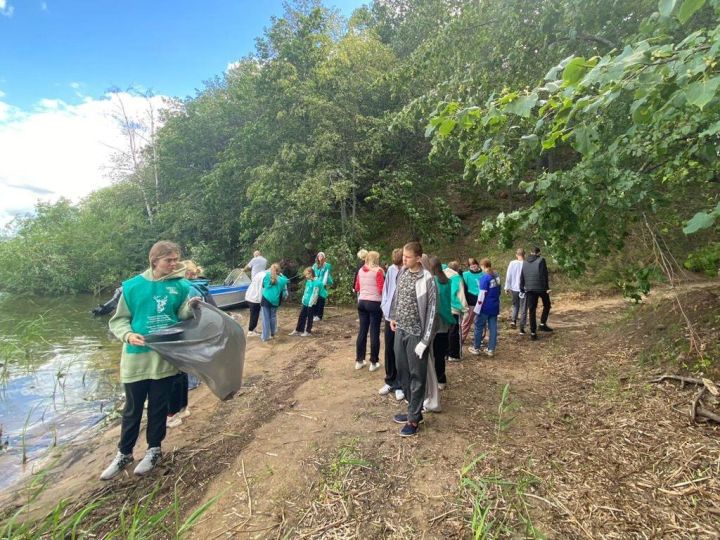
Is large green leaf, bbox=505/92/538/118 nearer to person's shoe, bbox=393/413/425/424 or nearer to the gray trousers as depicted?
the gray trousers

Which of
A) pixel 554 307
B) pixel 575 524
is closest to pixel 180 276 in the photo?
pixel 575 524

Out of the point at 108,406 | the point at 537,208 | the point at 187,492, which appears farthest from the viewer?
the point at 108,406

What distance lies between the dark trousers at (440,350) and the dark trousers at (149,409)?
277 centimetres

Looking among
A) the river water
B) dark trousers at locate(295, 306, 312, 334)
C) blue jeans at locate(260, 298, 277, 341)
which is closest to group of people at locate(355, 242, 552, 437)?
blue jeans at locate(260, 298, 277, 341)

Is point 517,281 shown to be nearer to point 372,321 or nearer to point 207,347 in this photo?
point 372,321

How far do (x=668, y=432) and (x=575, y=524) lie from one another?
1519 mm

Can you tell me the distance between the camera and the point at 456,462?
323 centimetres

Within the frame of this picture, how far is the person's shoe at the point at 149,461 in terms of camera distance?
333 centimetres

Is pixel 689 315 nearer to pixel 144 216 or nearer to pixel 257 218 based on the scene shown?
pixel 257 218

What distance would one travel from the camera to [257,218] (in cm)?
1494

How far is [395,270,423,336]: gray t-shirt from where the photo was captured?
3758mm

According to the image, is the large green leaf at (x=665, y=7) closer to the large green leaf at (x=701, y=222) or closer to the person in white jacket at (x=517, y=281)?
the large green leaf at (x=701, y=222)

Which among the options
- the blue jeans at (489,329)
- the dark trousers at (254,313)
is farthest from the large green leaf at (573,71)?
the dark trousers at (254,313)

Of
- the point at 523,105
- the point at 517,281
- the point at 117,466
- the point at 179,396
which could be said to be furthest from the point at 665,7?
the point at 517,281
